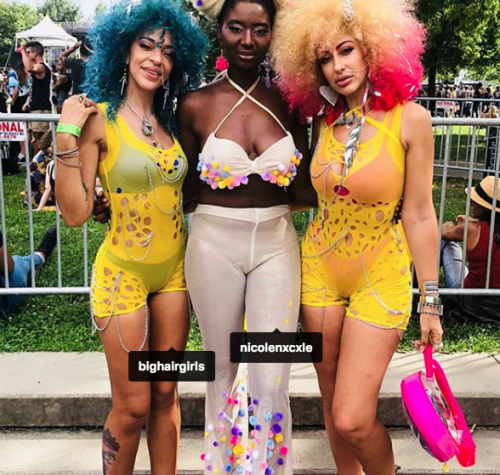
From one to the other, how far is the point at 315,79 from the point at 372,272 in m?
0.82

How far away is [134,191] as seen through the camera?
2637 millimetres

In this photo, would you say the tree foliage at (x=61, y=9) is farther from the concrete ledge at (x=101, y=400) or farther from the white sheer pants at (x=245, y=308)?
the white sheer pants at (x=245, y=308)

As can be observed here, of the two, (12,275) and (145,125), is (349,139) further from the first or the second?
(12,275)

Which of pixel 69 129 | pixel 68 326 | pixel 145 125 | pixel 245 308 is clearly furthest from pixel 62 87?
pixel 245 308

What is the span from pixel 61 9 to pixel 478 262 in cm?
10263

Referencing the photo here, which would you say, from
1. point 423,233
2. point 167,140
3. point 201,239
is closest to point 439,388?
point 423,233

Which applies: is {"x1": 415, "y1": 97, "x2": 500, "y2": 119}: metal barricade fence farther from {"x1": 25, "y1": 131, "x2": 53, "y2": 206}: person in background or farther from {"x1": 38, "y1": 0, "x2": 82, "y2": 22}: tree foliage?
{"x1": 38, "y1": 0, "x2": 82, "y2": 22}: tree foliage

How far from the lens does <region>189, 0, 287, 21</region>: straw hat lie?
268 cm

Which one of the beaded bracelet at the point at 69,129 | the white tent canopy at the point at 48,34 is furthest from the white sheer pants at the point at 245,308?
the white tent canopy at the point at 48,34

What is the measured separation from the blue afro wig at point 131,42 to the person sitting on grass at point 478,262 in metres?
2.81

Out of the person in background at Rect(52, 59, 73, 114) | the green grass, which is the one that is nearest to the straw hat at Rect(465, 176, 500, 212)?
the green grass

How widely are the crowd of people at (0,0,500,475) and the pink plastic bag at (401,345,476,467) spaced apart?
132mm

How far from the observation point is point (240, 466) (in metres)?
2.75

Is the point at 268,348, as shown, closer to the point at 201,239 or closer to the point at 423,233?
the point at 201,239
